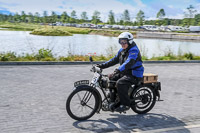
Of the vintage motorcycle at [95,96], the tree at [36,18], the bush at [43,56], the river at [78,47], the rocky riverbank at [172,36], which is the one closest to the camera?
the vintage motorcycle at [95,96]

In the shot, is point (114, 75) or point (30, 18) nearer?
point (114, 75)

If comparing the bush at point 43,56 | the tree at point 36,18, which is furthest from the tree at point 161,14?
the bush at point 43,56

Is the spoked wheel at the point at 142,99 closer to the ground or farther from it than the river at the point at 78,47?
closer to the ground

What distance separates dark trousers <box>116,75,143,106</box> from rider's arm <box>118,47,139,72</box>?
211mm

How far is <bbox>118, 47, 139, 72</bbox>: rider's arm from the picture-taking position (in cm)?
520

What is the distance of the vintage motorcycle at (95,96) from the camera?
515 centimetres

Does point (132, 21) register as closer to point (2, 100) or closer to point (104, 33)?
point (104, 33)

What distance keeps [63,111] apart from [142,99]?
1.87 metres

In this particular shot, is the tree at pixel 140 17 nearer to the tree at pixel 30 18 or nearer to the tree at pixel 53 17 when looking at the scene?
the tree at pixel 53 17

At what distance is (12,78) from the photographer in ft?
31.4

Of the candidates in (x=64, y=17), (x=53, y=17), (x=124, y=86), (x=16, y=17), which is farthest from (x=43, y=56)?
(x=16, y=17)

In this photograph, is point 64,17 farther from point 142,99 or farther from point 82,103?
point 82,103

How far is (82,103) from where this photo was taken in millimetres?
5309

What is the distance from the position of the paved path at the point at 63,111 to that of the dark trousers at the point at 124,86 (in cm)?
47
